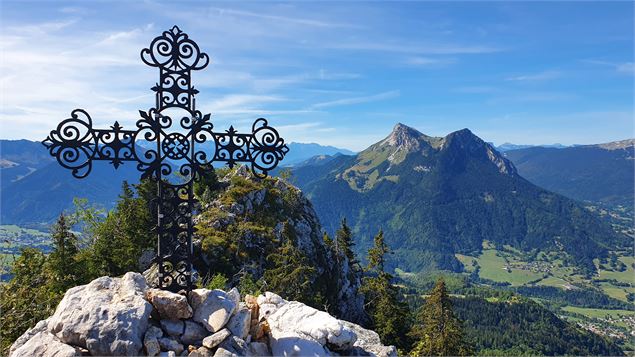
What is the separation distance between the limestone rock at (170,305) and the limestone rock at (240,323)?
87 cm

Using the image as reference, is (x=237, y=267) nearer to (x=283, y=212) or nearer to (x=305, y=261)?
(x=305, y=261)

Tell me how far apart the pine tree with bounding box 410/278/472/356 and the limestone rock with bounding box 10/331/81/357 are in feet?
115

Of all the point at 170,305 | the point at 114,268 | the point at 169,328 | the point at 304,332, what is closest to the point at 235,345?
the point at 169,328

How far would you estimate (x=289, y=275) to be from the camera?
83.8 ft

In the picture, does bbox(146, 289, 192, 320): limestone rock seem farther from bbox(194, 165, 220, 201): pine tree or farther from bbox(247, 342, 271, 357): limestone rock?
bbox(194, 165, 220, 201): pine tree

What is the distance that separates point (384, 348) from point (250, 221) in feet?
74.2

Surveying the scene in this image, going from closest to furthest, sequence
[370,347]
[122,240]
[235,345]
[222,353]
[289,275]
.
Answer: [222,353] → [235,345] → [370,347] → [122,240] → [289,275]

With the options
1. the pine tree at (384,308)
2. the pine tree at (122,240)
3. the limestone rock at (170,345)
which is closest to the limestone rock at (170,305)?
the limestone rock at (170,345)

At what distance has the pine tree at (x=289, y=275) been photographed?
2550 cm

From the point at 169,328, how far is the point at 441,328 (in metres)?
37.8

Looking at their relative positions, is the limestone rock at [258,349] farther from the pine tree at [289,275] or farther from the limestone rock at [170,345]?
the pine tree at [289,275]

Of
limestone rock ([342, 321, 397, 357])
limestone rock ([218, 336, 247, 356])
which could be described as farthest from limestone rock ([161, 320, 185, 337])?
limestone rock ([342, 321, 397, 357])

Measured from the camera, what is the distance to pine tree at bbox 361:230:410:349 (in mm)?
38156

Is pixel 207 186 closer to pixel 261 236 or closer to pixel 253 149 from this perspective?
pixel 261 236
